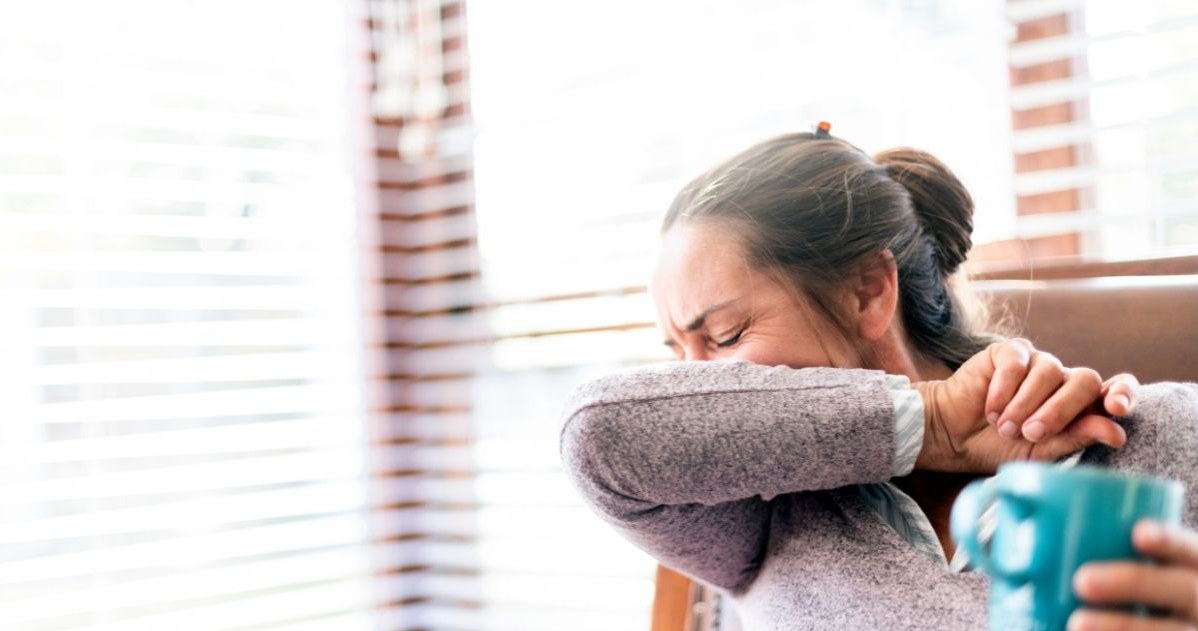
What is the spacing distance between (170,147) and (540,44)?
28.1 inches

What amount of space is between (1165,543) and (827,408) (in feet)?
1.19

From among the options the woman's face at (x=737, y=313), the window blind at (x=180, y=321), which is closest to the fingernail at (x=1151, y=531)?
the woman's face at (x=737, y=313)

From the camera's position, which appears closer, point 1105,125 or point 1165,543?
point 1165,543

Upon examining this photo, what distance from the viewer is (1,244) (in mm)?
1736

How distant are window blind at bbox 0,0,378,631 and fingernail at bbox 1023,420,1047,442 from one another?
1.52 m

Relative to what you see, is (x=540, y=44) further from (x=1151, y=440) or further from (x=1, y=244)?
(x=1151, y=440)

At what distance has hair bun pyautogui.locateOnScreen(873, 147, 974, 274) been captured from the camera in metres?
1.16

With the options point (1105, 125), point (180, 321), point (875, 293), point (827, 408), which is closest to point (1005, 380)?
point (827, 408)

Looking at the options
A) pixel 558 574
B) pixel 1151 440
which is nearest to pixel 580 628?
pixel 558 574

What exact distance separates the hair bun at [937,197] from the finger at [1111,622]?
69 cm

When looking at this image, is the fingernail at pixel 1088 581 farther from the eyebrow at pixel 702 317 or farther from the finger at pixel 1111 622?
the eyebrow at pixel 702 317

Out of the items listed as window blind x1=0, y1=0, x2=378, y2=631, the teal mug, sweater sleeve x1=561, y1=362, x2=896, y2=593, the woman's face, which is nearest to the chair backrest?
the woman's face

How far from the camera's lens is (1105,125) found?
147 centimetres

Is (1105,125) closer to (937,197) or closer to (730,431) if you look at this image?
(937,197)
